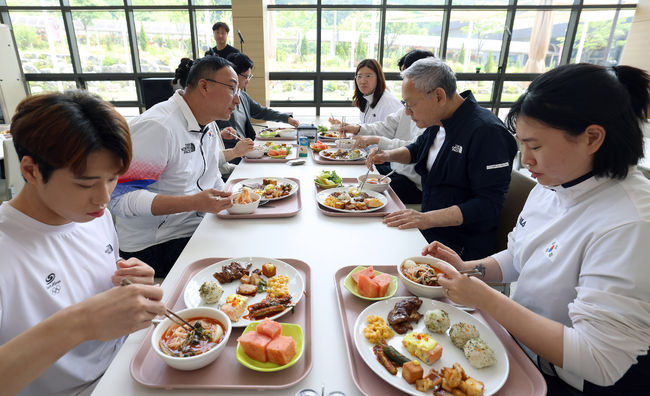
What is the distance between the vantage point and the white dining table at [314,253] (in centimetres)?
78

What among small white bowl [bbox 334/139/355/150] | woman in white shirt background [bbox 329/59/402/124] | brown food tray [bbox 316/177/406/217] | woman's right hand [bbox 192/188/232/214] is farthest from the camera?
woman in white shirt background [bbox 329/59/402/124]

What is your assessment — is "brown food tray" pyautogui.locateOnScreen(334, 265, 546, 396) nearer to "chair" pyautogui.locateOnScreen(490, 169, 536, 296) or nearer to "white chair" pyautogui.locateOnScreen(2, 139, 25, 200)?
"chair" pyautogui.locateOnScreen(490, 169, 536, 296)

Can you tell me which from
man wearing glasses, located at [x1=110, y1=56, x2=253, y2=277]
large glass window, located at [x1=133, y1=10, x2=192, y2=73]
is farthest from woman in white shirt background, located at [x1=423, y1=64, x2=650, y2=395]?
large glass window, located at [x1=133, y1=10, x2=192, y2=73]

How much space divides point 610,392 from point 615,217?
48 centimetres

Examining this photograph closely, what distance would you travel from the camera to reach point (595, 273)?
0.82 meters

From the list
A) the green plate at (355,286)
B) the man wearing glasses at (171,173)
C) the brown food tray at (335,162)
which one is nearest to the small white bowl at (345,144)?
the brown food tray at (335,162)

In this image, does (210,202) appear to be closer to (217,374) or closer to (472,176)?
(217,374)

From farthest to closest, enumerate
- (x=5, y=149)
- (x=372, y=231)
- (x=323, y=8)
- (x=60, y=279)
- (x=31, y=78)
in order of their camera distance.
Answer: (x=31, y=78) < (x=323, y=8) < (x=5, y=149) < (x=372, y=231) < (x=60, y=279)

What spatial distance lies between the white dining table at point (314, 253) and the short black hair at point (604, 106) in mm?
658

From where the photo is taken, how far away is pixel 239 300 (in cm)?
98

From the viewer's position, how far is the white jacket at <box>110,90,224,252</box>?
154 centimetres

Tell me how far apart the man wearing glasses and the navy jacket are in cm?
115

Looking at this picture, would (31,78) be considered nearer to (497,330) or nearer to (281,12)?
(281,12)

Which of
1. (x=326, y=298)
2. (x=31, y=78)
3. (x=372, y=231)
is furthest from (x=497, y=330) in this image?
(x=31, y=78)
